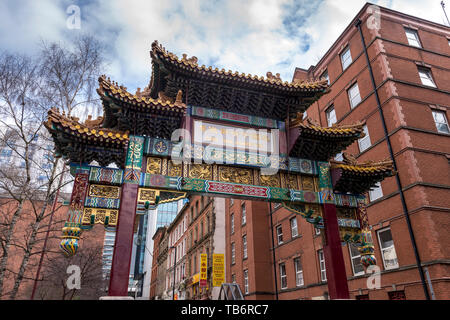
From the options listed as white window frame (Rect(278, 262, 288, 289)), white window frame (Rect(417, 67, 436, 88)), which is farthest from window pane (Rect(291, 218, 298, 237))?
white window frame (Rect(417, 67, 436, 88))

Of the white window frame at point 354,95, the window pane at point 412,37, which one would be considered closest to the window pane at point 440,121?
the white window frame at point 354,95

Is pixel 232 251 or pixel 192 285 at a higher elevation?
pixel 232 251

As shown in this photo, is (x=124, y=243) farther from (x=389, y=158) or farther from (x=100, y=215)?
(x=389, y=158)

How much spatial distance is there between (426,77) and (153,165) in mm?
20143

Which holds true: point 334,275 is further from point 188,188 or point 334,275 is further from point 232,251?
point 232,251

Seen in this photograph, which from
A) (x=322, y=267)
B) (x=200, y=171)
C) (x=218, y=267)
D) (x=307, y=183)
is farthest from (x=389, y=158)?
(x=218, y=267)

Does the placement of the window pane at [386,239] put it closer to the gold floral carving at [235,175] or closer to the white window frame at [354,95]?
the white window frame at [354,95]

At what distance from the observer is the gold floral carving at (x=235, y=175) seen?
10211mm

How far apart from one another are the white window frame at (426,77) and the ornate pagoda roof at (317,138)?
12.8 meters

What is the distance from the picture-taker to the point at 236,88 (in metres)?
10.6

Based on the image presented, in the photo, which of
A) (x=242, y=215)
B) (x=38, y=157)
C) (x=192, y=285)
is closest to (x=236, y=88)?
(x=38, y=157)

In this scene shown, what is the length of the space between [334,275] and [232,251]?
23.6m

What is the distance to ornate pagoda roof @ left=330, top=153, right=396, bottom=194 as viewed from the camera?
11.2m
